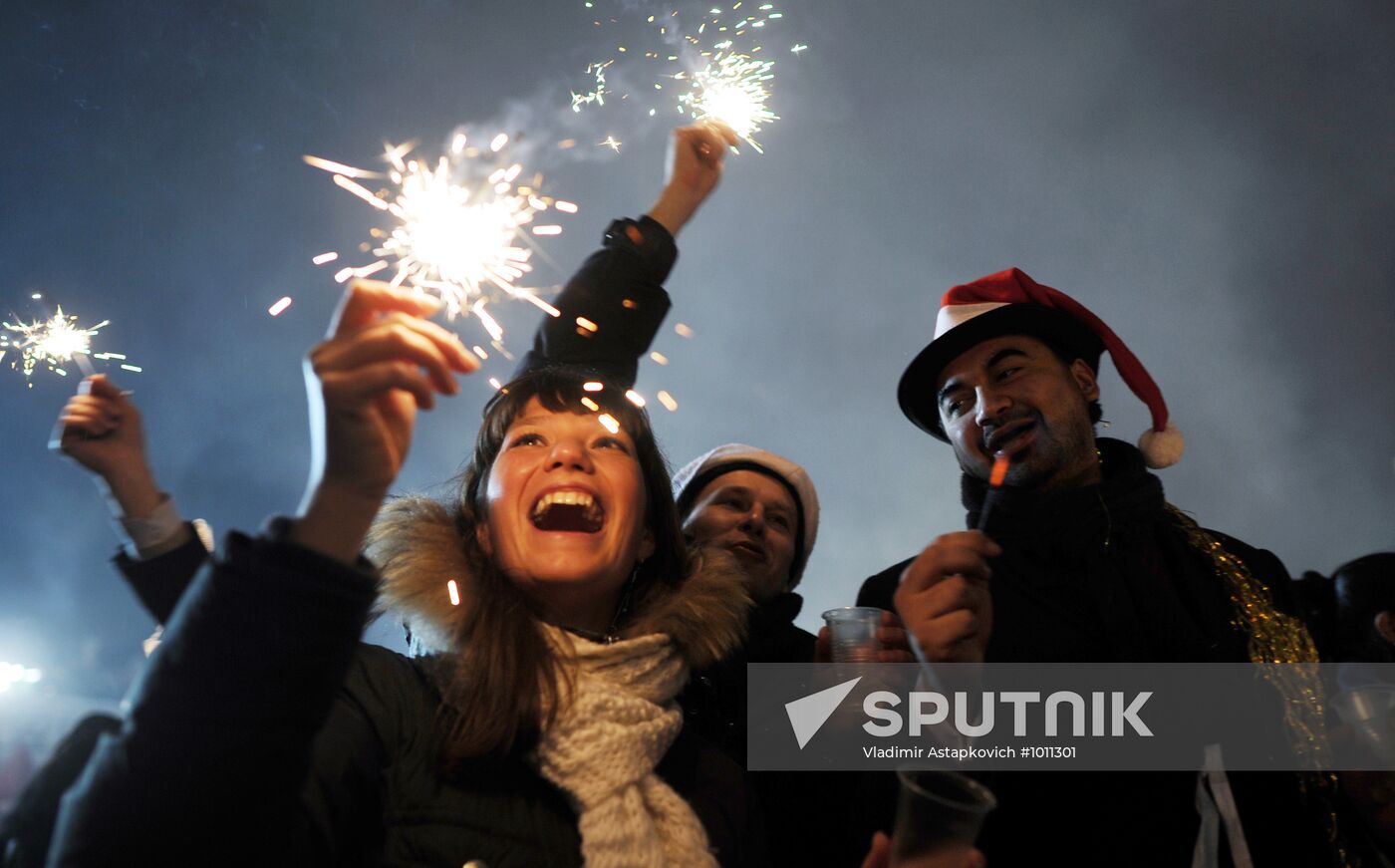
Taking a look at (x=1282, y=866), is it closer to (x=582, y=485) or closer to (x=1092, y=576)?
(x=1092, y=576)

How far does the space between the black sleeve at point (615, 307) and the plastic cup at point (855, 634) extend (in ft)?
4.83

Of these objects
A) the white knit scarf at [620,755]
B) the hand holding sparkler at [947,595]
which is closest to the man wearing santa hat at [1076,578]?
the hand holding sparkler at [947,595]

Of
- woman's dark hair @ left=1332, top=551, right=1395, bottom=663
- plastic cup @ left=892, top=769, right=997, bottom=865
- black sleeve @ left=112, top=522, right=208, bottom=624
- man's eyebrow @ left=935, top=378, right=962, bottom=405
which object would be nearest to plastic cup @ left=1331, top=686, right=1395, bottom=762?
woman's dark hair @ left=1332, top=551, right=1395, bottom=663

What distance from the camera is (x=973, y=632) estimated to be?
2.13 meters

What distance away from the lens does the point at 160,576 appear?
101 inches

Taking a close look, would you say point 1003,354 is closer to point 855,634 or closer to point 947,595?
point 855,634

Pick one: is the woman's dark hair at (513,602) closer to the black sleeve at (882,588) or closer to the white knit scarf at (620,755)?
the white knit scarf at (620,755)

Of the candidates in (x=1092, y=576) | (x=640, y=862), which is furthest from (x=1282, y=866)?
(x=640, y=862)

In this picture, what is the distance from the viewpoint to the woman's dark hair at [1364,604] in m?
3.03

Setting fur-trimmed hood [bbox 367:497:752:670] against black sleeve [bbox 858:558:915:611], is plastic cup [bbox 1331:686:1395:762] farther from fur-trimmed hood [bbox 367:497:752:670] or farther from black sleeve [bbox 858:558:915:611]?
fur-trimmed hood [bbox 367:497:752:670]

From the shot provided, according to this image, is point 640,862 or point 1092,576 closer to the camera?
point 640,862

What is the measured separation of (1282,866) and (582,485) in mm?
2669

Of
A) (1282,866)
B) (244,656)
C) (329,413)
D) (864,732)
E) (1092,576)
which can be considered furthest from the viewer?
(1092,576)
